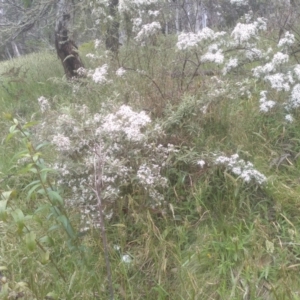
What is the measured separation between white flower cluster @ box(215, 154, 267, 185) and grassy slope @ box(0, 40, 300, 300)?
0.08 m

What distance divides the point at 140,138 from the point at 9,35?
15.0 feet

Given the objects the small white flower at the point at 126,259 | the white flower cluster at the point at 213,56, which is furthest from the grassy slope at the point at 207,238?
the white flower cluster at the point at 213,56

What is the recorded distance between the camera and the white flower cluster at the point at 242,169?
8.65 ft

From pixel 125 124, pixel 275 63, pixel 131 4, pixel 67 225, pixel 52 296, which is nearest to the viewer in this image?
pixel 52 296

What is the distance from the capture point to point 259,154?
3117mm

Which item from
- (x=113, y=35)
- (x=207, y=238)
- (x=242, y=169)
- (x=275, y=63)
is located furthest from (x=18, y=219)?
(x=113, y=35)

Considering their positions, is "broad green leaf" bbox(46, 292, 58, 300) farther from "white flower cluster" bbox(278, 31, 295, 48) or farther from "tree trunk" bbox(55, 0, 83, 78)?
"tree trunk" bbox(55, 0, 83, 78)

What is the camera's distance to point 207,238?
2.52 metres

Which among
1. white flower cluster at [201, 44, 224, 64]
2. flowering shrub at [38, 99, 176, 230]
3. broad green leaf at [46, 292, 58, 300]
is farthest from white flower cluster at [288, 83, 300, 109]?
broad green leaf at [46, 292, 58, 300]

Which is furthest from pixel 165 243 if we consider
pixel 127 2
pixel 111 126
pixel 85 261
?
pixel 127 2

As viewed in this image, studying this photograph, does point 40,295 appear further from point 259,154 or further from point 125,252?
point 259,154

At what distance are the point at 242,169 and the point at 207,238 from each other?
22.1 inches

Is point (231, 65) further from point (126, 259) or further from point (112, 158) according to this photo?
point (126, 259)

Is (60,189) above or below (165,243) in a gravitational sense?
above
